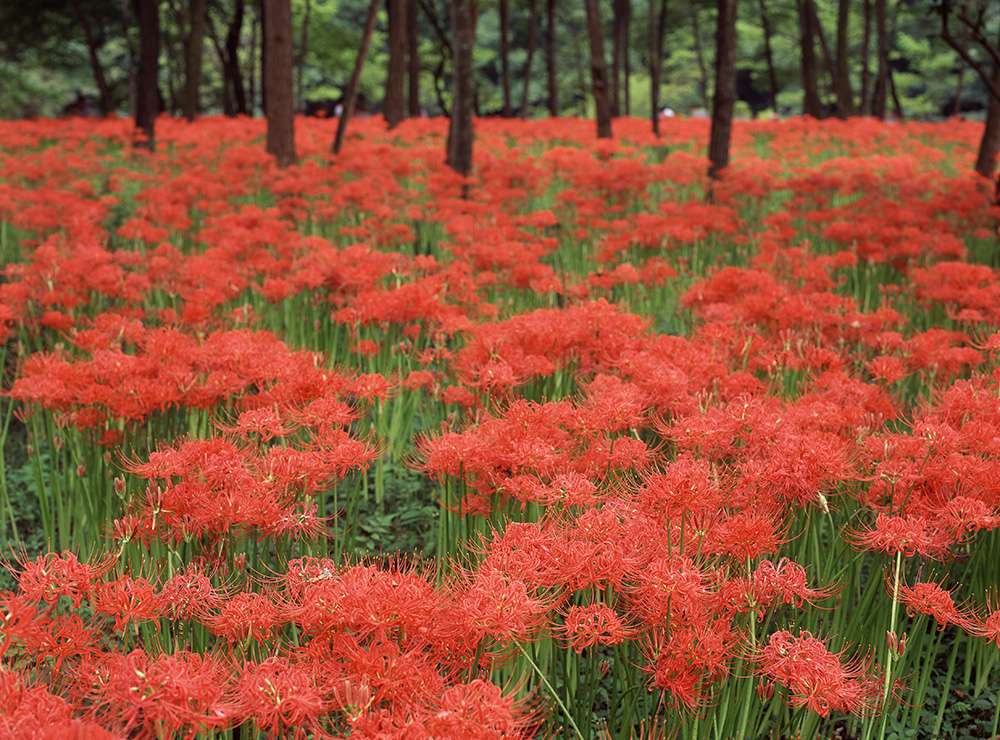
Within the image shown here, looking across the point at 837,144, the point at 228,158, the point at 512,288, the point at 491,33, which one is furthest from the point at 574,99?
the point at 512,288

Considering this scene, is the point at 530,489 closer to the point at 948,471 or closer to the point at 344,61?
the point at 948,471

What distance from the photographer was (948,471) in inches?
85.2

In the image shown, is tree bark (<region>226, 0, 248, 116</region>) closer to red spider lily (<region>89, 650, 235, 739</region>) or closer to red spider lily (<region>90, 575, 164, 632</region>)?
red spider lily (<region>90, 575, 164, 632</region>)

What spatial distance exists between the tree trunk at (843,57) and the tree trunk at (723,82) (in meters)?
11.0

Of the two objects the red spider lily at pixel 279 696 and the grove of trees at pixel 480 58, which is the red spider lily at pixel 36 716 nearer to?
the red spider lily at pixel 279 696

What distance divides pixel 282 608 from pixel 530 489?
2.38 feet

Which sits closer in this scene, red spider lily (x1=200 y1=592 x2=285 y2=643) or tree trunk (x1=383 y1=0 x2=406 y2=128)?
red spider lily (x1=200 y1=592 x2=285 y2=643)


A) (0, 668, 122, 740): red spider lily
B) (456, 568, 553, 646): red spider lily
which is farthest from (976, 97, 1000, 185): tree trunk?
(0, 668, 122, 740): red spider lily

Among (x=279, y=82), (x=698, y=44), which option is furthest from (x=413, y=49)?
(x=698, y=44)

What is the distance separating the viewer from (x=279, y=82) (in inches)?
430

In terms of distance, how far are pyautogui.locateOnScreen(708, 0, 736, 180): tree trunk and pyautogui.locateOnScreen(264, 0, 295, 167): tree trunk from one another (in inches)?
220

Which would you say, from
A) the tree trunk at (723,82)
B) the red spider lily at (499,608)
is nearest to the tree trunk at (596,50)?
the tree trunk at (723,82)

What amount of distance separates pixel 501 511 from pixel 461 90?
7935mm

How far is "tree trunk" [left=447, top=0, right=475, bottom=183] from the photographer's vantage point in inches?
353
